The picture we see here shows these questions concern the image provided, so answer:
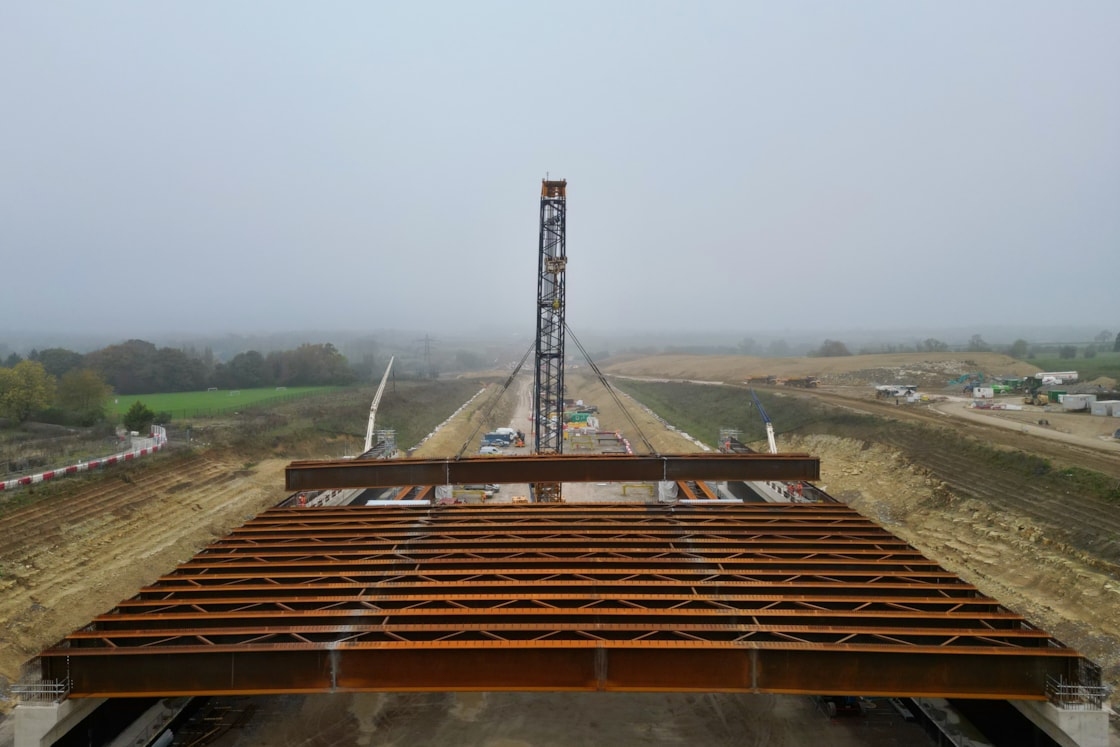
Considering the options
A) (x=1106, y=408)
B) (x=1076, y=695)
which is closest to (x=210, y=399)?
(x=1076, y=695)

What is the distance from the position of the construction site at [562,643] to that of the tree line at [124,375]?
33.5 meters

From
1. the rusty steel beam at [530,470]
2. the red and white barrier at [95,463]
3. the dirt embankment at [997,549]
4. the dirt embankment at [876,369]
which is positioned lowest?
the dirt embankment at [997,549]

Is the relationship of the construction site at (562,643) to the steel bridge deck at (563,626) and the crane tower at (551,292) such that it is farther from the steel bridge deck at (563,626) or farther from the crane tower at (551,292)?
the crane tower at (551,292)

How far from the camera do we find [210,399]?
2709 inches

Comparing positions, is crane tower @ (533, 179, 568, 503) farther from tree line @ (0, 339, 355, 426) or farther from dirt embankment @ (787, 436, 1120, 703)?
tree line @ (0, 339, 355, 426)

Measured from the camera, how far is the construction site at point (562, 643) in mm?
9492

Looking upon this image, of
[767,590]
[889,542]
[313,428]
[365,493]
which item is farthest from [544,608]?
[313,428]

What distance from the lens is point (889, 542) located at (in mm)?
14586

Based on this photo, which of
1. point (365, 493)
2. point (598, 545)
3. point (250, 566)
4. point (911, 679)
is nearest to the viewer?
point (911, 679)

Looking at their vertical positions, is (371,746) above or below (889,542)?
below

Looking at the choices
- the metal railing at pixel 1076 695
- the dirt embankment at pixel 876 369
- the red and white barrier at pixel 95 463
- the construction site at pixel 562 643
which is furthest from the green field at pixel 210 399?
the dirt embankment at pixel 876 369

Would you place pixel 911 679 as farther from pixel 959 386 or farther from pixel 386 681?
pixel 959 386

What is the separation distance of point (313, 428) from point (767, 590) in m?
46.4

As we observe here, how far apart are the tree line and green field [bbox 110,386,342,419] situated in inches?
101
